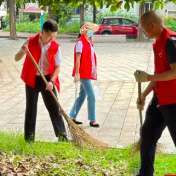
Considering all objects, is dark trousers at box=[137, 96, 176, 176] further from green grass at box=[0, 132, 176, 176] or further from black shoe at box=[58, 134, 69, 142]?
black shoe at box=[58, 134, 69, 142]

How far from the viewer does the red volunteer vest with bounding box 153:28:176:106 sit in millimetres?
4086

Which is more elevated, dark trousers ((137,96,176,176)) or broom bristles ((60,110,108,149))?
dark trousers ((137,96,176,176))

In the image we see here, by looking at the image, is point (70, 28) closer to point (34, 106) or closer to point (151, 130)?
point (34, 106)

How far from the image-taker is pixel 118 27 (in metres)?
33.5

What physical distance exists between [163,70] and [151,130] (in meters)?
0.64

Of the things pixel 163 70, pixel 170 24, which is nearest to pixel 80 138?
pixel 163 70

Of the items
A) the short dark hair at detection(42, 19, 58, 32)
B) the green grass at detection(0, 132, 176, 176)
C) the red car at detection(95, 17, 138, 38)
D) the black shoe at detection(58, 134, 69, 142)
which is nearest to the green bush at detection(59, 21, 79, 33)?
the red car at detection(95, 17, 138, 38)

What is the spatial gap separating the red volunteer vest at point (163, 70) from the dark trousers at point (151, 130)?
0.09 metres

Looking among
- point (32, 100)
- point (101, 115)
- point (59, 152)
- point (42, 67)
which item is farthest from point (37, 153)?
point (101, 115)

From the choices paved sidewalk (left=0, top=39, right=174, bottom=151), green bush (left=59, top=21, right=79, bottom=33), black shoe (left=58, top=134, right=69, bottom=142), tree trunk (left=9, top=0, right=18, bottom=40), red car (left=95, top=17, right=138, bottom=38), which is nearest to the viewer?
black shoe (left=58, top=134, right=69, bottom=142)

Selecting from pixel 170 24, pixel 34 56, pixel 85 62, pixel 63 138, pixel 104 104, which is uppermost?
pixel 34 56

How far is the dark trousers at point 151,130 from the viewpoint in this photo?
4.22 meters

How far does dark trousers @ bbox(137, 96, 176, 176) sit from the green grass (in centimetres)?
47

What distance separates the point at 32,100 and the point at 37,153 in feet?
2.41
